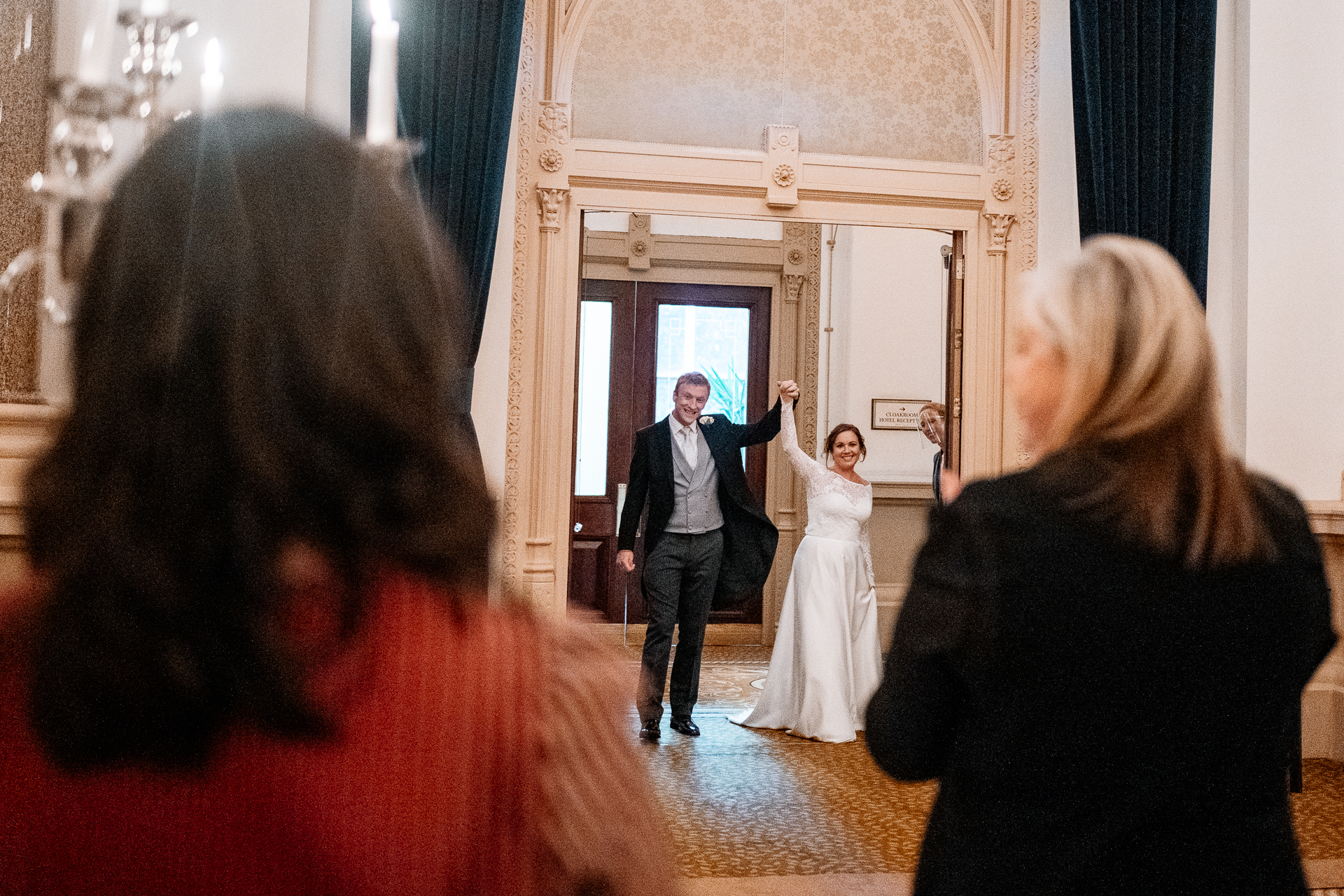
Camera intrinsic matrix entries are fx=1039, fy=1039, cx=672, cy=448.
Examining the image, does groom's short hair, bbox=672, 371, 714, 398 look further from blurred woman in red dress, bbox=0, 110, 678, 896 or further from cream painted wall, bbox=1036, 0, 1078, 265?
blurred woman in red dress, bbox=0, 110, 678, 896

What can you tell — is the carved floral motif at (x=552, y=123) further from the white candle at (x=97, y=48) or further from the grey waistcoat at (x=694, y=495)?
the white candle at (x=97, y=48)

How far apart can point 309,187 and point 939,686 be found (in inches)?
39.2

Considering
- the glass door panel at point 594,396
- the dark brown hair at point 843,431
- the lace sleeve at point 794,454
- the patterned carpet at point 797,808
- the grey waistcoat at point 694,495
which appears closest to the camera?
the patterned carpet at point 797,808

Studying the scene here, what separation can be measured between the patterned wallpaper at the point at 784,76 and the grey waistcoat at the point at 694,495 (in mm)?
1566

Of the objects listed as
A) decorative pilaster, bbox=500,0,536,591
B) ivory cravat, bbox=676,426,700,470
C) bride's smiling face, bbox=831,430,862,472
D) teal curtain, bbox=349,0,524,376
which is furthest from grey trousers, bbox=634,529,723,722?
teal curtain, bbox=349,0,524,376

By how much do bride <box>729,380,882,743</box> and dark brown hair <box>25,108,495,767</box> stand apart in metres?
4.86

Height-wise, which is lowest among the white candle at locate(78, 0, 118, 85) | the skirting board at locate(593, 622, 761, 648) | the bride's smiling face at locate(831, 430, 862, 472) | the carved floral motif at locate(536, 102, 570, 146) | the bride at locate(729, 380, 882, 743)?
the skirting board at locate(593, 622, 761, 648)

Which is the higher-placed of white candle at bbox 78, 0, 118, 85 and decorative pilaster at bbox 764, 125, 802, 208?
decorative pilaster at bbox 764, 125, 802, 208

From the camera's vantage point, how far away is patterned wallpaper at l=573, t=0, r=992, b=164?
4.99 metres

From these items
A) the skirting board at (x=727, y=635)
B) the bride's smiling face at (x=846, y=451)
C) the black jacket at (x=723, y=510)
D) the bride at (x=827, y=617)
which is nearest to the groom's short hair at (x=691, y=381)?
the black jacket at (x=723, y=510)

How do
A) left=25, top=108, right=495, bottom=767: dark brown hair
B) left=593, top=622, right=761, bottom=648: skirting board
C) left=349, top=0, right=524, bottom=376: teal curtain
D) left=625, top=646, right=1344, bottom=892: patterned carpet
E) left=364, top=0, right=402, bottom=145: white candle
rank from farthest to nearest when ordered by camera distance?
left=593, top=622, right=761, bottom=648: skirting board < left=349, top=0, right=524, bottom=376: teal curtain < left=625, top=646, right=1344, bottom=892: patterned carpet < left=364, top=0, right=402, bottom=145: white candle < left=25, top=108, right=495, bottom=767: dark brown hair

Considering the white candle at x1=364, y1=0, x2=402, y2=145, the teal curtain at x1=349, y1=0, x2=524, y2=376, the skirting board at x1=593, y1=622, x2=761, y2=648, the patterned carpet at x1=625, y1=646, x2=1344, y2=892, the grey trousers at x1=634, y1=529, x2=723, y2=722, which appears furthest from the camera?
the skirting board at x1=593, y1=622, x2=761, y2=648

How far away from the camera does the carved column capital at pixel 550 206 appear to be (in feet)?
15.6

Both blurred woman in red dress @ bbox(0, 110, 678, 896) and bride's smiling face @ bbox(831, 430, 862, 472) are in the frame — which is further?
bride's smiling face @ bbox(831, 430, 862, 472)
